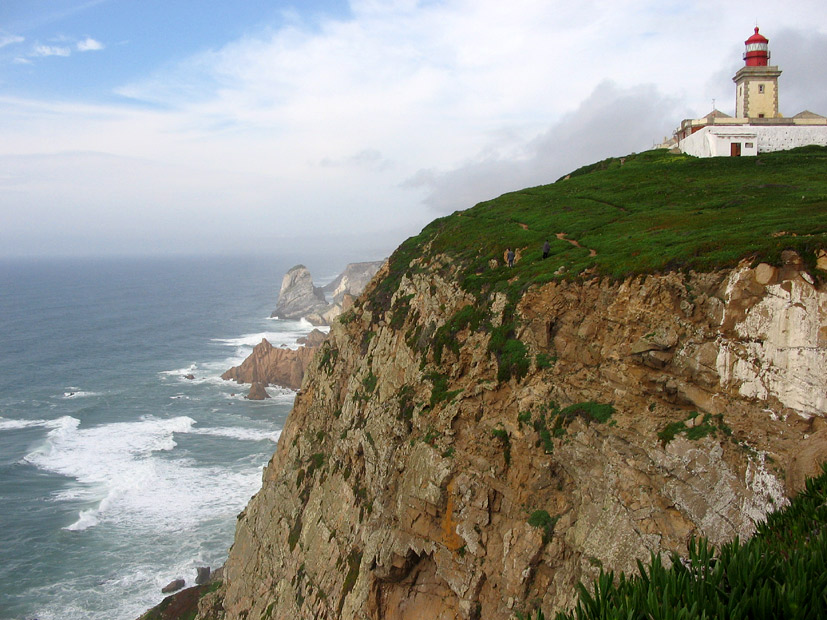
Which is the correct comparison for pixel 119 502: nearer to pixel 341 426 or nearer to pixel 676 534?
pixel 341 426

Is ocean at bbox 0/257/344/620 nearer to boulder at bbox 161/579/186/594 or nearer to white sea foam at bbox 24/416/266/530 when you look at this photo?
white sea foam at bbox 24/416/266/530

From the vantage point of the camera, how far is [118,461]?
52719 millimetres

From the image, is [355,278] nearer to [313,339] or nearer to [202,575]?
[313,339]

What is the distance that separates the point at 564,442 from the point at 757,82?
36.0 meters

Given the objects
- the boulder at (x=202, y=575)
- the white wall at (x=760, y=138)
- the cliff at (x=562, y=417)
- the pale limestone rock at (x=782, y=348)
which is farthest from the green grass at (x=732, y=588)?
the white wall at (x=760, y=138)

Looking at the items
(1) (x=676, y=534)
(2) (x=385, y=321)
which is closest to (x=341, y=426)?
(2) (x=385, y=321)

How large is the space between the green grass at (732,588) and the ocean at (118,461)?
3487cm

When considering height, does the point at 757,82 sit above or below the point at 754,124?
above

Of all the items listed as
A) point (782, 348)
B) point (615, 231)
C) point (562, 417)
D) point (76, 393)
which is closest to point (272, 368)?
point (76, 393)

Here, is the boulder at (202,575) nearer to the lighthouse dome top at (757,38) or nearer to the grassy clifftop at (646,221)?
the grassy clifftop at (646,221)

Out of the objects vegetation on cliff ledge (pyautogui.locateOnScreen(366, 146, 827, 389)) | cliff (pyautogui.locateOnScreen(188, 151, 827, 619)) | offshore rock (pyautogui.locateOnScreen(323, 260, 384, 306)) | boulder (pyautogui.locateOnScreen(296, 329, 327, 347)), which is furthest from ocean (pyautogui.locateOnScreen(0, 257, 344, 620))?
offshore rock (pyautogui.locateOnScreen(323, 260, 384, 306))

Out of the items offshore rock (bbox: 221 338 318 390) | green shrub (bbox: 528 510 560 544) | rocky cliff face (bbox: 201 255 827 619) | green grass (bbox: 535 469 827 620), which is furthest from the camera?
offshore rock (bbox: 221 338 318 390)

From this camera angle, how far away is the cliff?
1323cm

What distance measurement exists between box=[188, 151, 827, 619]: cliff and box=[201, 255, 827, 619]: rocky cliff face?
5 centimetres
